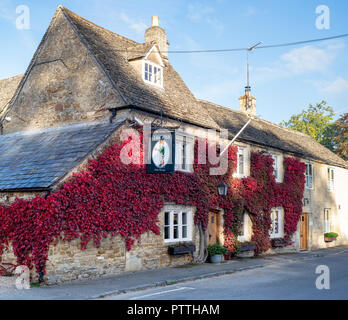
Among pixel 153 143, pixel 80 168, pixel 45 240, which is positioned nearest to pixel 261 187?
pixel 153 143

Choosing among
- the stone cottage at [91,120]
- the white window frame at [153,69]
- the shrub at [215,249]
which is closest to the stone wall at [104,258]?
the stone cottage at [91,120]

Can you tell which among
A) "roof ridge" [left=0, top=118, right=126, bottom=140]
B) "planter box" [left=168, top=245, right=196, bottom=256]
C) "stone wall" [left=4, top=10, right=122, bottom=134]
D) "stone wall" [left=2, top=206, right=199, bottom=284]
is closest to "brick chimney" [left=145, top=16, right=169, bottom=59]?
"stone wall" [left=4, top=10, right=122, bottom=134]

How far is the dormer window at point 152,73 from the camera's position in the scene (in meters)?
18.5

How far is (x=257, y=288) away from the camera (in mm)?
11625

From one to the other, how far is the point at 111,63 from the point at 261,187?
1051cm

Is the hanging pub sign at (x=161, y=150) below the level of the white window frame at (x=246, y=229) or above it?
above

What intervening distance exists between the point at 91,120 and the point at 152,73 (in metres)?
3.98

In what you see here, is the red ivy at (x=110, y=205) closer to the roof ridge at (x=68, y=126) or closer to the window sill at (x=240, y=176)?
the window sill at (x=240, y=176)

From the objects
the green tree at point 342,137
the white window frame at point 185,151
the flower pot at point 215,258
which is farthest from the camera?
the green tree at point 342,137

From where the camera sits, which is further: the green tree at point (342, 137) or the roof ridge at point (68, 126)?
the green tree at point (342, 137)

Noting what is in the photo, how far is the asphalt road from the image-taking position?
10469 millimetres

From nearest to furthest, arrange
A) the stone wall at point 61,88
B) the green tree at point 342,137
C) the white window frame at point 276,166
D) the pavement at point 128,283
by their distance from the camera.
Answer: the pavement at point 128,283
the stone wall at point 61,88
the white window frame at point 276,166
the green tree at point 342,137

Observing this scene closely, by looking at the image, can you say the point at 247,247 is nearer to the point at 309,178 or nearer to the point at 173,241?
the point at 173,241

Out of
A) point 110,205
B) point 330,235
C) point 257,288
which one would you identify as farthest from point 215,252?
point 330,235
